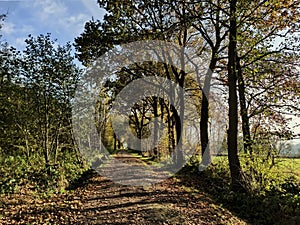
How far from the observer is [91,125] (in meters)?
22.4

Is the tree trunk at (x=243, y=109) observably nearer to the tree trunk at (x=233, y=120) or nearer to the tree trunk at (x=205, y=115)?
the tree trunk at (x=233, y=120)

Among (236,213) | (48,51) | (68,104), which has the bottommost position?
(236,213)

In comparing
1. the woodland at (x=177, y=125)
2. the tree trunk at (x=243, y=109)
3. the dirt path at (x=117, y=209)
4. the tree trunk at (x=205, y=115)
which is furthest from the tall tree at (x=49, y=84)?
the tree trunk at (x=243, y=109)

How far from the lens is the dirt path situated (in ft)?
20.2

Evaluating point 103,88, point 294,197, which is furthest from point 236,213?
point 103,88

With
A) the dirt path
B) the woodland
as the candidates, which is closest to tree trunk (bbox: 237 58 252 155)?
the woodland

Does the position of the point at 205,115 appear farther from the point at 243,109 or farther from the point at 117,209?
the point at 117,209

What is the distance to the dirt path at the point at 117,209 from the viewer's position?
20.2 feet

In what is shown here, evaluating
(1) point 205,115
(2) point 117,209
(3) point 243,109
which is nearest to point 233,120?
(3) point 243,109

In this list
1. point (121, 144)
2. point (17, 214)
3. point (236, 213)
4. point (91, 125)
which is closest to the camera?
point (17, 214)

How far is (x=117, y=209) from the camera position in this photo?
23.3 feet

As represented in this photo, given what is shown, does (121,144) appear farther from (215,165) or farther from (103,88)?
(215,165)

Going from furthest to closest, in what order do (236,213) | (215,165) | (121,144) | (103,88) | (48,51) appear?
1. (121,144)
2. (103,88)
3. (215,165)
4. (48,51)
5. (236,213)

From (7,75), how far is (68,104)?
357cm
